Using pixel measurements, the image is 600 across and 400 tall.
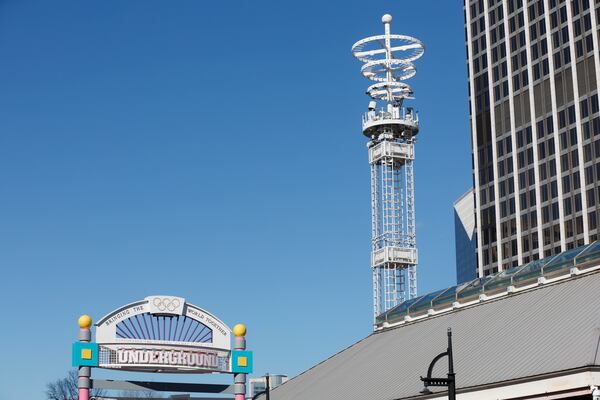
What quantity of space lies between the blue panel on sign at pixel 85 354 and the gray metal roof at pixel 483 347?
10997 mm

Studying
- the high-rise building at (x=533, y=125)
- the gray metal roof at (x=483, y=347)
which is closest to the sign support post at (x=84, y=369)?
the gray metal roof at (x=483, y=347)

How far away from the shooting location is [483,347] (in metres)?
44.5

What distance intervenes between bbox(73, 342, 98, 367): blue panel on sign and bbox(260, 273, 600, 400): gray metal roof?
1100 centimetres

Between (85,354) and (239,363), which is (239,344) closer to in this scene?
(239,363)

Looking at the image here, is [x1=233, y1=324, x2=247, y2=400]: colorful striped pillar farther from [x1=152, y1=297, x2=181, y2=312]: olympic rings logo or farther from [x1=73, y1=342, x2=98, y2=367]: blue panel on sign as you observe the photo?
[x1=73, y1=342, x2=98, y2=367]: blue panel on sign

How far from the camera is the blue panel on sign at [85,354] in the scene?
4622cm

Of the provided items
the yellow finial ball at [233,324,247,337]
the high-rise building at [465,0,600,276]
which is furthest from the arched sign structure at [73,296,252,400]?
the high-rise building at [465,0,600,276]

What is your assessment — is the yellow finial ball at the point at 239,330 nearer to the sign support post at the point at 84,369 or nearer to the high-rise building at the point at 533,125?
the sign support post at the point at 84,369

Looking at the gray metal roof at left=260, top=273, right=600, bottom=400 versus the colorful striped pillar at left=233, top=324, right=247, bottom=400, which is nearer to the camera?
the gray metal roof at left=260, top=273, right=600, bottom=400

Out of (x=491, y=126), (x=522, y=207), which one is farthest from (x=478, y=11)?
(x=522, y=207)

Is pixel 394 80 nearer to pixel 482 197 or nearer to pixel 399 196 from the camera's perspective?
pixel 399 196

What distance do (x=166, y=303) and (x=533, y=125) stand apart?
256 ft

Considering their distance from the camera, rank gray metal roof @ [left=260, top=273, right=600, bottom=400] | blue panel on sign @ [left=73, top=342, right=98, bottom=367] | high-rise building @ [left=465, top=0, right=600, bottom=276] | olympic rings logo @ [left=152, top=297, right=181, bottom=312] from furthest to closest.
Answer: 1. high-rise building @ [left=465, top=0, right=600, bottom=276]
2. olympic rings logo @ [left=152, top=297, right=181, bottom=312]
3. blue panel on sign @ [left=73, top=342, right=98, bottom=367]
4. gray metal roof @ [left=260, top=273, right=600, bottom=400]

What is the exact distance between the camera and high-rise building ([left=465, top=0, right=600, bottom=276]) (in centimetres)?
11156
